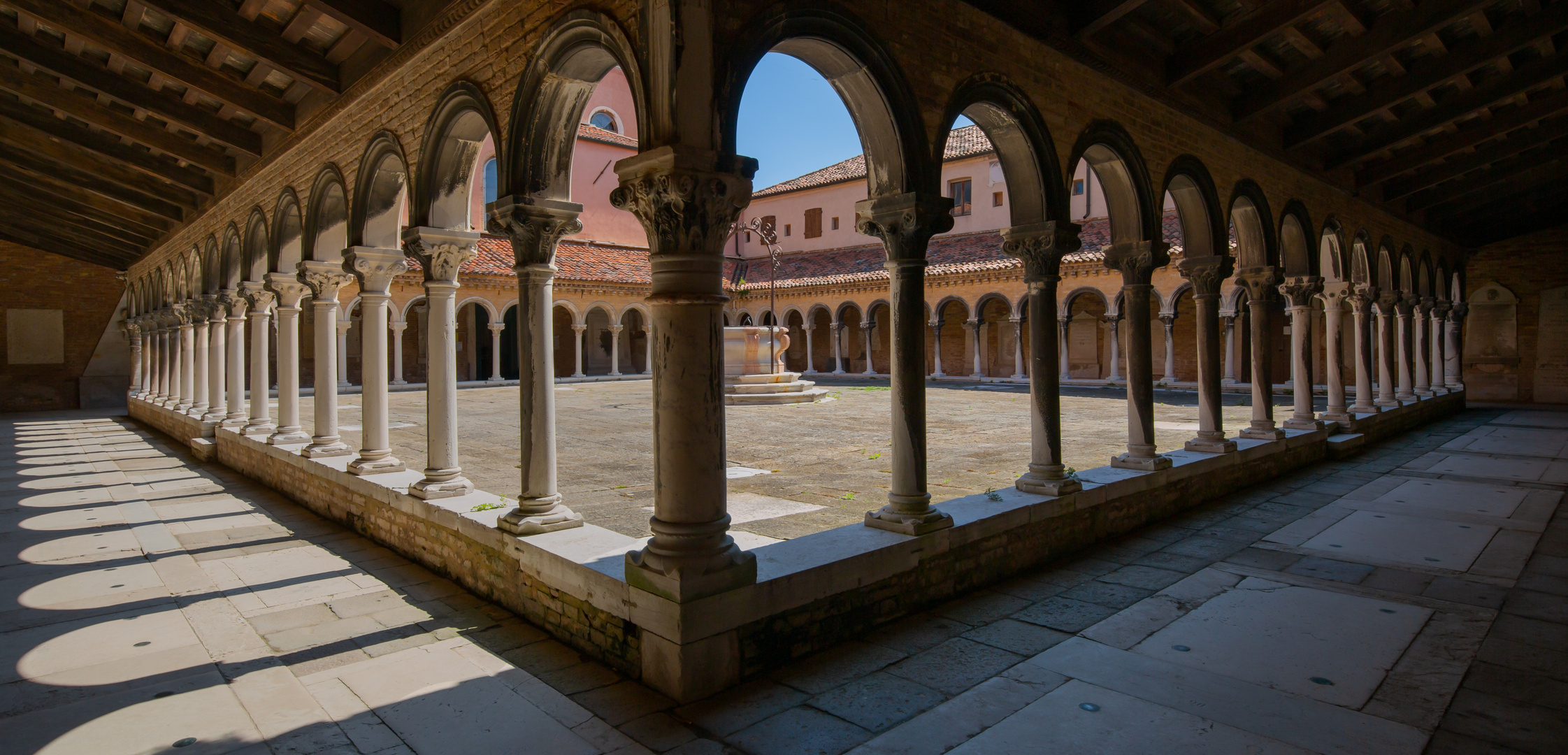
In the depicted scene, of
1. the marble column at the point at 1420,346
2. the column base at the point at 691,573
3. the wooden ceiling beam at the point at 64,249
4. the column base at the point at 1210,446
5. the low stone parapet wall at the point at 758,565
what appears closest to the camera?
the column base at the point at 691,573

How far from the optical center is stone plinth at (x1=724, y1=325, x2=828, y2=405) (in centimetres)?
1627

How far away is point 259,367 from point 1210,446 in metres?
10.3

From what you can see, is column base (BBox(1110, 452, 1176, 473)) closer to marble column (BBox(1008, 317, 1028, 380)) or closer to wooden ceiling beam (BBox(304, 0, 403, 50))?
wooden ceiling beam (BBox(304, 0, 403, 50))

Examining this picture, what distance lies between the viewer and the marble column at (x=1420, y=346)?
527 inches

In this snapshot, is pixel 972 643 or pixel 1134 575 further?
pixel 1134 575

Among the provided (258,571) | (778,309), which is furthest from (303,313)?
(258,571)

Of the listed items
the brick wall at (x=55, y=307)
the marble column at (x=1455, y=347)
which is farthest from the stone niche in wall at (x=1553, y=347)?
the brick wall at (x=55, y=307)

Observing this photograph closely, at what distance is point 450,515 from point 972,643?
318 centimetres

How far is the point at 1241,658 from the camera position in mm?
3428

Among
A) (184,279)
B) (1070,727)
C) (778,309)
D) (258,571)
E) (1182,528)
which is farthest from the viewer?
(778,309)

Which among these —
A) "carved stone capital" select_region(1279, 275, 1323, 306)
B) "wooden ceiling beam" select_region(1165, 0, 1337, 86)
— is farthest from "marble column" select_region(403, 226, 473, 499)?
"carved stone capital" select_region(1279, 275, 1323, 306)

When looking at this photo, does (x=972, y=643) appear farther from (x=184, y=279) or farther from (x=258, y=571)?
(x=184, y=279)

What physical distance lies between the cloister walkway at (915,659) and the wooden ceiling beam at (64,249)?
47.8 ft

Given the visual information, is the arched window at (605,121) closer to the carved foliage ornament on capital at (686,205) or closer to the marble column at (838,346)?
the marble column at (838,346)
